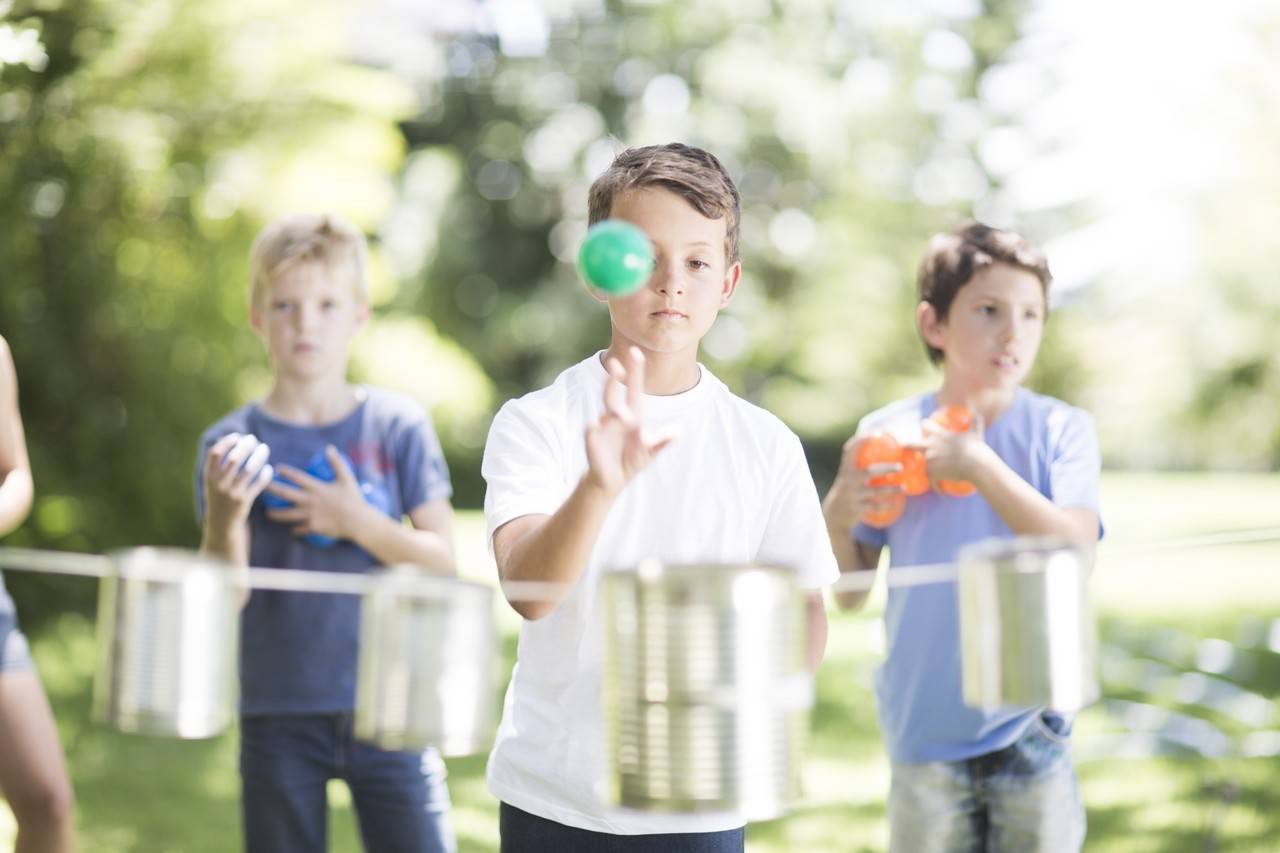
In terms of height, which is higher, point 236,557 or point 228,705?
point 236,557

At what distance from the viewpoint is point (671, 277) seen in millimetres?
2236

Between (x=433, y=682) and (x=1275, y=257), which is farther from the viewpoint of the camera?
(x=1275, y=257)

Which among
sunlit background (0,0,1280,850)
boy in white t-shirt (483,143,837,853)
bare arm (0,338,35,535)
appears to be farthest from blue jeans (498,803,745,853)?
sunlit background (0,0,1280,850)

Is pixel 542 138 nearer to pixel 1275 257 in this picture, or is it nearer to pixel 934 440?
pixel 1275 257

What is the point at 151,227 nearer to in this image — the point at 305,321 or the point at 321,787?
the point at 305,321

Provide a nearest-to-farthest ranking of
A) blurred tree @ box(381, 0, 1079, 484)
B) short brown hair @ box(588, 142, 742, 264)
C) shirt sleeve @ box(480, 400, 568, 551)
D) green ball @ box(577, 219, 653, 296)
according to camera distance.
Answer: green ball @ box(577, 219, 653, 296)
shirt sleeve @ box(480, 400, 568, 551)
short brown hair @ box(588, 142, 742, 264)
blurred tree @ box(381, 0, 1079, 484)

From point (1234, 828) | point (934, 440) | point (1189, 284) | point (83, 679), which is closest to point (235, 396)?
point (83, 679)

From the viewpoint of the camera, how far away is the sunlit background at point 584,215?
27.5ft

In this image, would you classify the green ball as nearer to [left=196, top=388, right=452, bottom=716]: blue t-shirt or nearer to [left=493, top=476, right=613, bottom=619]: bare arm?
[left=493, top=476, right=613, bottom=619]: bare arm

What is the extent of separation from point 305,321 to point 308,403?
194mm

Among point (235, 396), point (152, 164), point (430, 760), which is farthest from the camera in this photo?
point (235, 396)

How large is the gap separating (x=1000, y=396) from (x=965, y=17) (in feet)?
82.6

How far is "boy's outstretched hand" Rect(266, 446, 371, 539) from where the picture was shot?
2.93m

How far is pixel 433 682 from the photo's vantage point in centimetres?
177
